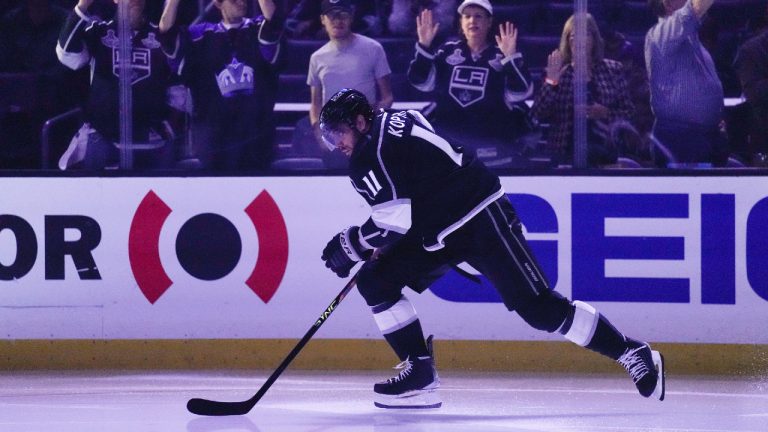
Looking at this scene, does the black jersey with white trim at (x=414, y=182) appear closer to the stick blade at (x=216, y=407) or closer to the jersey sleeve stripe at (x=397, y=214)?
the jersey sleeve stripe at (x=397, y=214)

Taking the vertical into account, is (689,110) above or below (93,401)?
above

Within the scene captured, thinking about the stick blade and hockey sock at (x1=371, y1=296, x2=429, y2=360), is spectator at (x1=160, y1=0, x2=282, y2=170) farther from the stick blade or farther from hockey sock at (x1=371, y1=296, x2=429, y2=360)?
the stick blade

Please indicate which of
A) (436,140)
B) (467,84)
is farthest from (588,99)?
(436,140)

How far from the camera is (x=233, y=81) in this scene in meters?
5.54

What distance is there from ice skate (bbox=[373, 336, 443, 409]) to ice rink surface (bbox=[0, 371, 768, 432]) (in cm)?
6

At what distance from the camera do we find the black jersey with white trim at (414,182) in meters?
4.12

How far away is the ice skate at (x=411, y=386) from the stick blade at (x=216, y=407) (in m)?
0.49

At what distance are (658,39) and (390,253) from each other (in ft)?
5.62

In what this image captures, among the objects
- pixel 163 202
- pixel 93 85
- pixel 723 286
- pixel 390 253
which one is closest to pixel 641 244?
pixel 723 286

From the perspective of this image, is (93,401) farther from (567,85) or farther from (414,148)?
(567,85)

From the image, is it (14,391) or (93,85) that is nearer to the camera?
(14,391)

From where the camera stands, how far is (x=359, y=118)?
4.18 m

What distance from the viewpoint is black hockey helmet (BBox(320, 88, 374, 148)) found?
4.16 metres

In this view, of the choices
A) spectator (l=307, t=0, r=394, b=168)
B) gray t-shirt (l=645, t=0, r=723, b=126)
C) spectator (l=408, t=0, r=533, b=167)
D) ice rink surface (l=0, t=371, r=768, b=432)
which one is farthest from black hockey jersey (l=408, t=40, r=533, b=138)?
ice rink surface (l=0, t=371, r=768, b=432)
